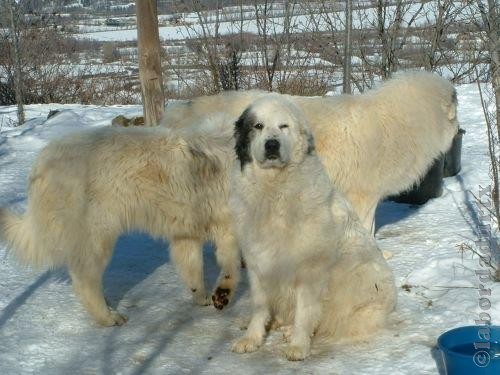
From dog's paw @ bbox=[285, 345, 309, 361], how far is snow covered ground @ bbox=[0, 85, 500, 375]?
4cm

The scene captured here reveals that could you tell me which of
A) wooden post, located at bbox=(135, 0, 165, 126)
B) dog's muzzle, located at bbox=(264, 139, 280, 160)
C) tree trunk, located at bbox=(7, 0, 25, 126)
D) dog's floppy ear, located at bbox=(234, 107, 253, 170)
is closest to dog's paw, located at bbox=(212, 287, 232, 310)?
dog's floppy ear, located at bbox=(234, 107, 253, 170)

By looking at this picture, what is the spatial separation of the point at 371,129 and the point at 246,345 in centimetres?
231

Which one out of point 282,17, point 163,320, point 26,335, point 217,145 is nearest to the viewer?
point 26,335

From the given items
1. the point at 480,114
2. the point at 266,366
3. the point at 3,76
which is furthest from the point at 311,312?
the point at 3,76

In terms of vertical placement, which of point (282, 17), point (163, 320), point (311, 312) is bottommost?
point (163, 320)

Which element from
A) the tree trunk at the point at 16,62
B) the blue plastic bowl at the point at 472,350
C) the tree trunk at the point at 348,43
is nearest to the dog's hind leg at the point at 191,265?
the blue plastic bowl at the point at 472,350

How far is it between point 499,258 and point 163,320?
8.24ft

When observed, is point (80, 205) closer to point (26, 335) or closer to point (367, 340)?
point (26, 335)

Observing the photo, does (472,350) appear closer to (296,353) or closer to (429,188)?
(296,353)

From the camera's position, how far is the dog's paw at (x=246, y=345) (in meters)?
3.67

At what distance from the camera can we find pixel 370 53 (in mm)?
10203

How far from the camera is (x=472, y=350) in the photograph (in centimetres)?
313

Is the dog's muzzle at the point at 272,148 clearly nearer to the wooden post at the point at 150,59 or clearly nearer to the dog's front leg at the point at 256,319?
the dog's front leg at the point at 256,319

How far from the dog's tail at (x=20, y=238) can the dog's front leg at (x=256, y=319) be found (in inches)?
54.2
